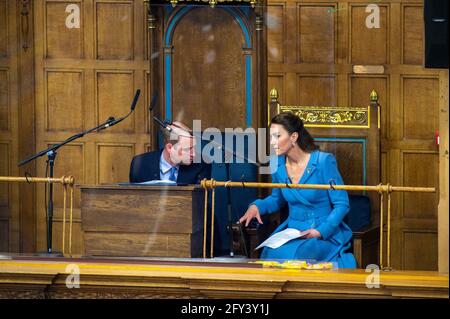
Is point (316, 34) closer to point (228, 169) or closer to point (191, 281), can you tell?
point (228, 169)

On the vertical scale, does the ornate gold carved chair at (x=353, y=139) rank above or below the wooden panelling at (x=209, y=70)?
below

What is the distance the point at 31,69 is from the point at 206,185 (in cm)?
333

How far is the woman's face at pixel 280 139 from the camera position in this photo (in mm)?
8893

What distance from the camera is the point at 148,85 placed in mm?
10984

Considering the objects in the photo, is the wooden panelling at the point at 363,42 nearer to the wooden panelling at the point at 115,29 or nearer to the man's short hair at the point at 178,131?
the wooden panelling at the point at 115,29

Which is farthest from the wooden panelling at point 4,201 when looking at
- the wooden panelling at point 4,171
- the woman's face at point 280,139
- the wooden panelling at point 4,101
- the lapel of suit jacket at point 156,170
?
the woman's face at point 280,139

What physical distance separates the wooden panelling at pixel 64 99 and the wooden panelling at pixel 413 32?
2494 millimetres

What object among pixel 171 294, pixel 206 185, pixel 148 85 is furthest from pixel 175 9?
pixel 171 294

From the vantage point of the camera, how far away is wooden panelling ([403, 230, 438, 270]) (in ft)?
35.2

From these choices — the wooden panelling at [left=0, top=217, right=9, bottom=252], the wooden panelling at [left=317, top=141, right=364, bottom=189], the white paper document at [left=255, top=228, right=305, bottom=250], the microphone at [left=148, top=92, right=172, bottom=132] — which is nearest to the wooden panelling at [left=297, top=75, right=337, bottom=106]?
the wooden panelling at [left=317, top=141, right=364, bottom=189]

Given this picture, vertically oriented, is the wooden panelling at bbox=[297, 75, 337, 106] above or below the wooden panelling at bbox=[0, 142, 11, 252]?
above

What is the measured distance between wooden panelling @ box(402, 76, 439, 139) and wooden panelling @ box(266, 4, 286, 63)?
0.94 meters

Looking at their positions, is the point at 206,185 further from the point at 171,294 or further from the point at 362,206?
the point at 362,206

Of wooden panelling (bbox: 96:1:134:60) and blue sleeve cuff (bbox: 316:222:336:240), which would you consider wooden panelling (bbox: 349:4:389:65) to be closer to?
wooden panelling (bbox: 96:1:134:60)
